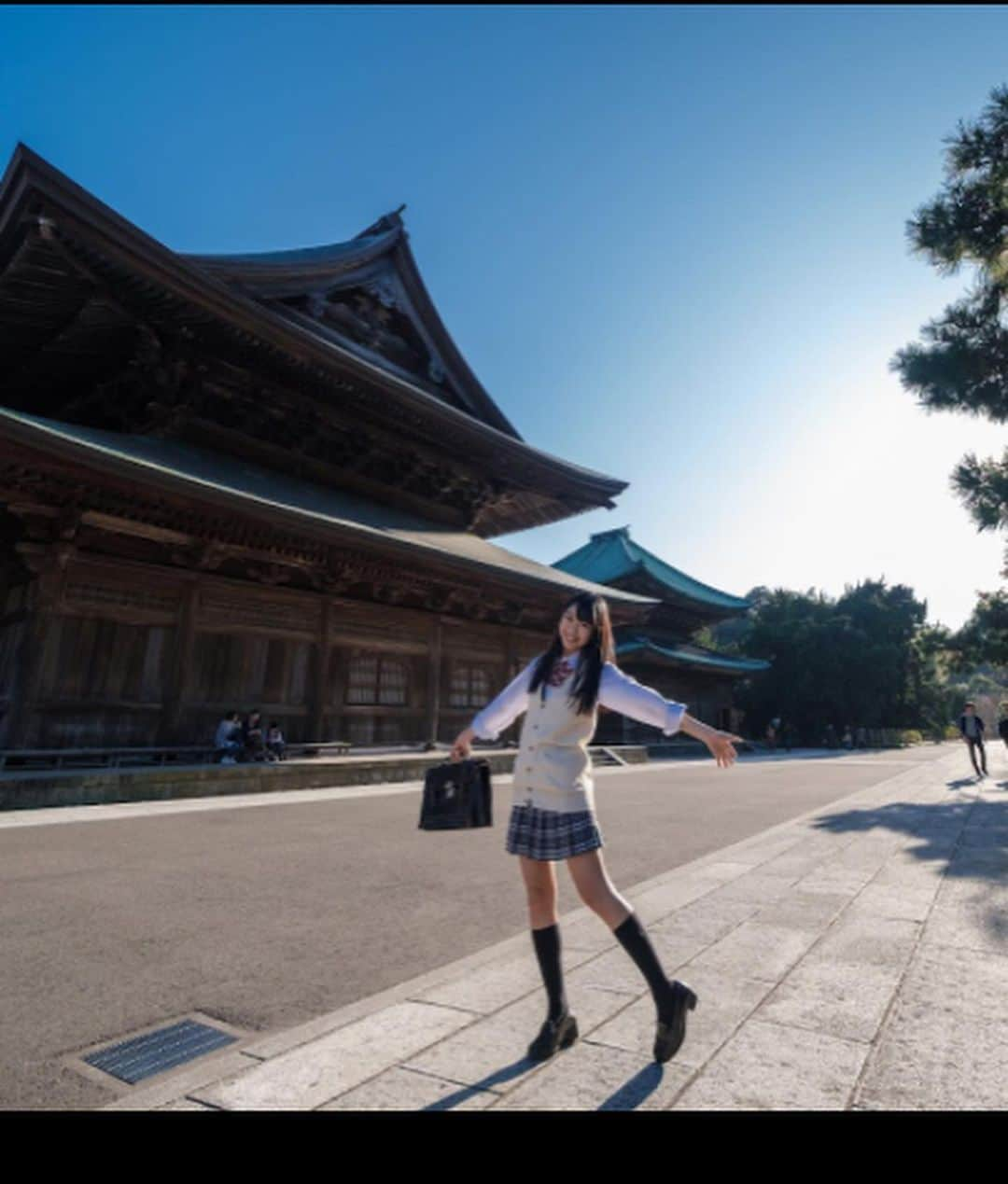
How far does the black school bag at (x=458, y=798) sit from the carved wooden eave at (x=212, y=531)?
6.33 meters

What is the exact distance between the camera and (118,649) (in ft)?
30.5

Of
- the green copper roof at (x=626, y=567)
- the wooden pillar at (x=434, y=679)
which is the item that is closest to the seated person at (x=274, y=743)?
the wooden pillar at (x=434, y=679)

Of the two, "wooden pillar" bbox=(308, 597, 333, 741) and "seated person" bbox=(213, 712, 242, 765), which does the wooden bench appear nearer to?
"seated person" bbox=(213, 712, 242, 765)

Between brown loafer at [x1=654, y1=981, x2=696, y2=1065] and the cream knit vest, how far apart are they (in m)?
0.60

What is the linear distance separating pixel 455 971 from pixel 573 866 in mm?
1100

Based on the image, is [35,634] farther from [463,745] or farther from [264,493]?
[463,745]

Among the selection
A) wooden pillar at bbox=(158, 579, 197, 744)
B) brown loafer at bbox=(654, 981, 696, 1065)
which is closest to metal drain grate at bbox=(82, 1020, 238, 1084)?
brown loafer at bbox=(654, 981, 696, 1065)

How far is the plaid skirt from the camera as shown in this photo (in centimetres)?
214

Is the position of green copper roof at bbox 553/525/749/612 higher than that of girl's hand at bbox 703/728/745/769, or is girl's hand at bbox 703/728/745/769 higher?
green copper roof at bbox 553/525/749/612

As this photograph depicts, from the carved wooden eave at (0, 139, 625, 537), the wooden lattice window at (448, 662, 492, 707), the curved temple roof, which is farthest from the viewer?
the wooden lattice window at (448, 662, 492, 707)

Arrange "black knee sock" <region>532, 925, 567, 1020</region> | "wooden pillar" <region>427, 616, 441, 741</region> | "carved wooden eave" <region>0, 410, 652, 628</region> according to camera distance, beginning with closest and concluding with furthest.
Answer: "black knee sock" <region>532, 925, 567, 1020</region>, "carved wooden eave" <region>0, 410, 652, 628</region>, "wooden pillar" <region>427, 616, 441, 741</region>

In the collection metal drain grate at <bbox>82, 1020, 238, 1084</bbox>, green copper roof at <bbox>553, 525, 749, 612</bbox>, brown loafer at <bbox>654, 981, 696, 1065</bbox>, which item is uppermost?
green copper roof at <bbox>553, 525, 749, 612</bbox>
